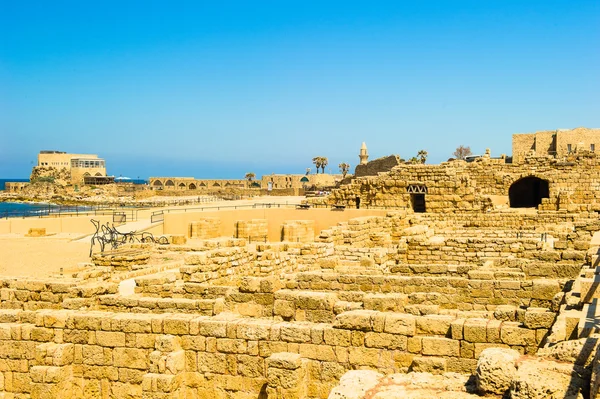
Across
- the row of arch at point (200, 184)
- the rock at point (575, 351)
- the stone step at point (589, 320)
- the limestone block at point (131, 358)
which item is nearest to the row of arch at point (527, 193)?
the stone step at point (589, 320)

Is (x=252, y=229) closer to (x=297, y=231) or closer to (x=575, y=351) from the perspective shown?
(x=297, y=231)

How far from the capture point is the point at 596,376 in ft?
13.1

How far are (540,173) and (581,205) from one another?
8.35ft

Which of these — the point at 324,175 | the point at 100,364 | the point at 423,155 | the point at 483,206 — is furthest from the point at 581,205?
the point at 324,175

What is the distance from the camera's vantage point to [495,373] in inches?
190

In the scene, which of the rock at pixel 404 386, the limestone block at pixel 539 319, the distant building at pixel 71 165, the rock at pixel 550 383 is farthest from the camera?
the distant building at pixel 71 165

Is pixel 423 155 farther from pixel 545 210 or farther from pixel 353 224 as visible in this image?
pixel 353 224

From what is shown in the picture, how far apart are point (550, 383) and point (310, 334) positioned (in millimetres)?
2954

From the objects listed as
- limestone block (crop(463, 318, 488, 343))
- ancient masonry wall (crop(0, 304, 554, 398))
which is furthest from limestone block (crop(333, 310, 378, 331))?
limestone block (crop(463, 318, 488, 343))

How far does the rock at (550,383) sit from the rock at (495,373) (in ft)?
0.47

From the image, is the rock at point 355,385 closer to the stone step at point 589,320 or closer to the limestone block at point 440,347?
the limestone block at point 440,347

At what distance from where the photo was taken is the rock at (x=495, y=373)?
480cm

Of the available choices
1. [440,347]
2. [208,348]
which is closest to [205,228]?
[208,348]

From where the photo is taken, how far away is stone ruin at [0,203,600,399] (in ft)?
17.5
